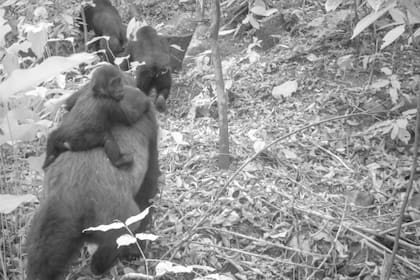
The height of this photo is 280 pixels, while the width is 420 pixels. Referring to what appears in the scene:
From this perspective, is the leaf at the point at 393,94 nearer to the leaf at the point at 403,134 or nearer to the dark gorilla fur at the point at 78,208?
the leaf at the point at 403,134

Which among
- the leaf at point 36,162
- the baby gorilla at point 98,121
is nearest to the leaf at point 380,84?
the baby gorilla at point 98,121

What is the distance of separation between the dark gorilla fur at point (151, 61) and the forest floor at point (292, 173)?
28 centimetres

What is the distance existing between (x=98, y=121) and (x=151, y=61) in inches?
140

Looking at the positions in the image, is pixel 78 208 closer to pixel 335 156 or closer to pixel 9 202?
pixel 9 202

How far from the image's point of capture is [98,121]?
3.33 meters

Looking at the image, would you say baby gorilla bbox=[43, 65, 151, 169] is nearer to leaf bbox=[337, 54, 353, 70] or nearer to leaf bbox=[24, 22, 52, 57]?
leaf bbox=[24, 22, 52, 57]

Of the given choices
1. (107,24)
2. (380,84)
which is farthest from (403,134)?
(107,24)

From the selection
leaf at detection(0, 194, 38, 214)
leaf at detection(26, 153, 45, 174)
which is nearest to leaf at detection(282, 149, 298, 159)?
leaf at detection(26, 153, 45, 174)

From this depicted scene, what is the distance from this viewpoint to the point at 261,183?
4.62 metres

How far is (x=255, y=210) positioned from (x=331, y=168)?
0.93 metres

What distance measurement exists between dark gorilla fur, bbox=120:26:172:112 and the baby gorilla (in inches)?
110

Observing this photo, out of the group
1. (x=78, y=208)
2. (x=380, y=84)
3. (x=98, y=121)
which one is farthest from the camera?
(x=380, y=84)

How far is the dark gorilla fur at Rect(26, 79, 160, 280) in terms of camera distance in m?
3.07

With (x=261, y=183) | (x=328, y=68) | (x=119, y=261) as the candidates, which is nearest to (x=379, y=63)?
(x=328, y=68)
